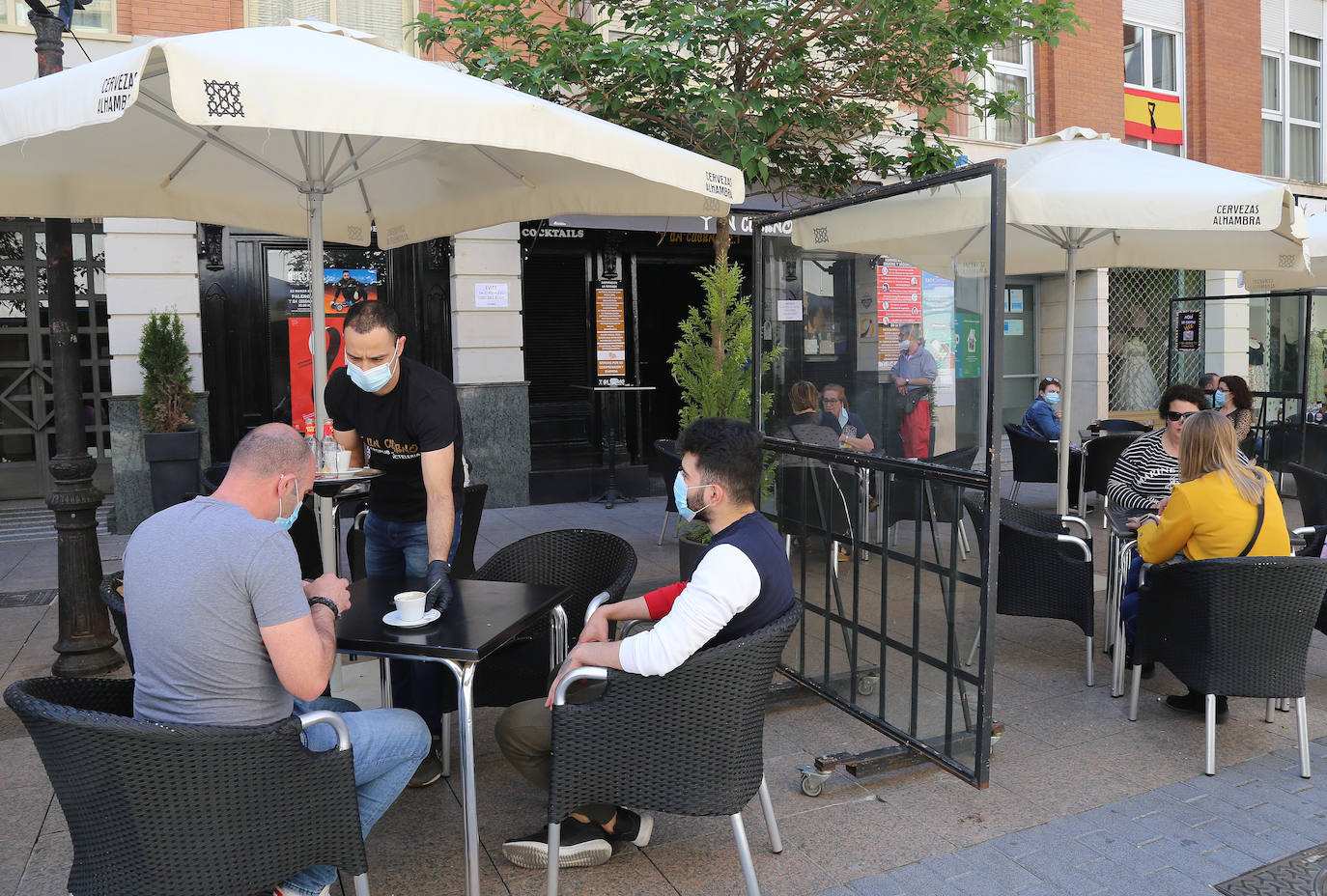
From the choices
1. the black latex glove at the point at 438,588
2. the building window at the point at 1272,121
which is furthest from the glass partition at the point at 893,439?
the building window at the point at 1272,121

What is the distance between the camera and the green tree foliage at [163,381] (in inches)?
346

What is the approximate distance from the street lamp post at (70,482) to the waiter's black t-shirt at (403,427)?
161 cm

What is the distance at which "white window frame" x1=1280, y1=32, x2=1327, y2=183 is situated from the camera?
56.6 feet

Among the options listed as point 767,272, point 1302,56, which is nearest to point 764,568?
point 767,272

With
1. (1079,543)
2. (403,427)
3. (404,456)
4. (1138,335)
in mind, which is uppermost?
(1138,335)

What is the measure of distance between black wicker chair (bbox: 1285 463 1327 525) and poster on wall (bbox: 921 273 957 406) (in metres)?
3.38

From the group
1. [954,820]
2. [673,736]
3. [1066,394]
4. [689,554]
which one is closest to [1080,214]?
[1066,394]

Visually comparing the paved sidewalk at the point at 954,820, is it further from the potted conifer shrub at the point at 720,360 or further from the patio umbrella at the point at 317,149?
the potted conifer shrub at the point at 720,360

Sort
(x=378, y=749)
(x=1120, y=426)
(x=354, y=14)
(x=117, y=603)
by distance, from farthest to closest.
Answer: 1. (x=1120, y=426)
2. (x=354, y=14)
3. (x=117, y=603)
4. (x=378, y=749)

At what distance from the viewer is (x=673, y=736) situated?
2.85 meters

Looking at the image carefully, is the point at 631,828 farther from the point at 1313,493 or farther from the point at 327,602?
the point at 1313,493

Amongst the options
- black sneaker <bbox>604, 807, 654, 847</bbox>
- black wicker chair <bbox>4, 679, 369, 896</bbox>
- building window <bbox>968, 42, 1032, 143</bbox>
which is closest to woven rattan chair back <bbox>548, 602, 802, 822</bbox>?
black sneaker <bbox>604, 807, 654, 847</bbox>

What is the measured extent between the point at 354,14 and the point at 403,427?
25.6ft

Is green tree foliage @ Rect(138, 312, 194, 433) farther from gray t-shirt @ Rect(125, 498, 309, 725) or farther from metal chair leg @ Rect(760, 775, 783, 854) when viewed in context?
metal chair leg @ Rect(760, 775, 783, 854)
